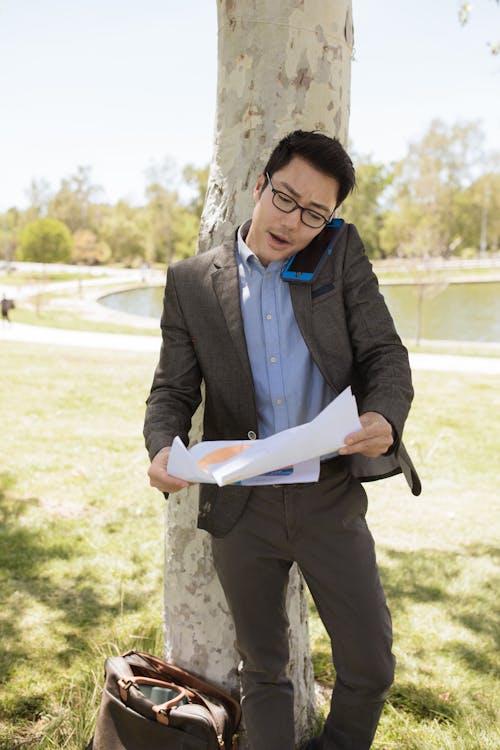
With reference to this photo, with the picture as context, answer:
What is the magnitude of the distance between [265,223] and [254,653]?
1.38m

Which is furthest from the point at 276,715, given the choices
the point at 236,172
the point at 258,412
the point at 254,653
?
the point at 236,172

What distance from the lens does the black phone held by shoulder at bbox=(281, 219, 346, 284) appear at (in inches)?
82.8

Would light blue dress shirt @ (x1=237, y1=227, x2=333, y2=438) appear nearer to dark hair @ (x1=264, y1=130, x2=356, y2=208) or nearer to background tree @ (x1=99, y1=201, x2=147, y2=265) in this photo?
dark hair @ (x1=264, y1=130, x2=356, y2=208)

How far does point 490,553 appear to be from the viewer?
4797 mm

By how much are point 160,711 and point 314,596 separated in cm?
72

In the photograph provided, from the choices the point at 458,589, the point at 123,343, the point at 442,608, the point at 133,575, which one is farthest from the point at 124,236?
the point at 442,608

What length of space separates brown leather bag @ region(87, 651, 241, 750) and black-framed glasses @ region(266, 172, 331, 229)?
1708mm

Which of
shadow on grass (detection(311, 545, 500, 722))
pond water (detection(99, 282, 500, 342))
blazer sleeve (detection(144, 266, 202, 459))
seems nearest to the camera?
blazer sleeve (detection(144, 266, 202, 459))

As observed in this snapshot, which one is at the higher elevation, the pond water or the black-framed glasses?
the black-framed glasses

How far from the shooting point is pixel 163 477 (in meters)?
1.95

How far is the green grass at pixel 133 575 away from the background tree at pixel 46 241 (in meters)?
58.3

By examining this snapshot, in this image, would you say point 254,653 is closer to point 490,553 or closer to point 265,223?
point 265,223

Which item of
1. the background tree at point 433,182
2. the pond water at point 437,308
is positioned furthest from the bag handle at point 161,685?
the background tree at point 433,182

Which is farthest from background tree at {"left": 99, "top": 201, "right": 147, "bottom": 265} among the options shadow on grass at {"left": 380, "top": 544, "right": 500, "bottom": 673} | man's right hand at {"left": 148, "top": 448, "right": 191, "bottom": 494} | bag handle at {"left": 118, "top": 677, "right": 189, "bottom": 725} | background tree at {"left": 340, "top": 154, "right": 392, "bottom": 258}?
man's right hand at {"left": 148, "top": 448, "right": 191, "bottom": 494}
